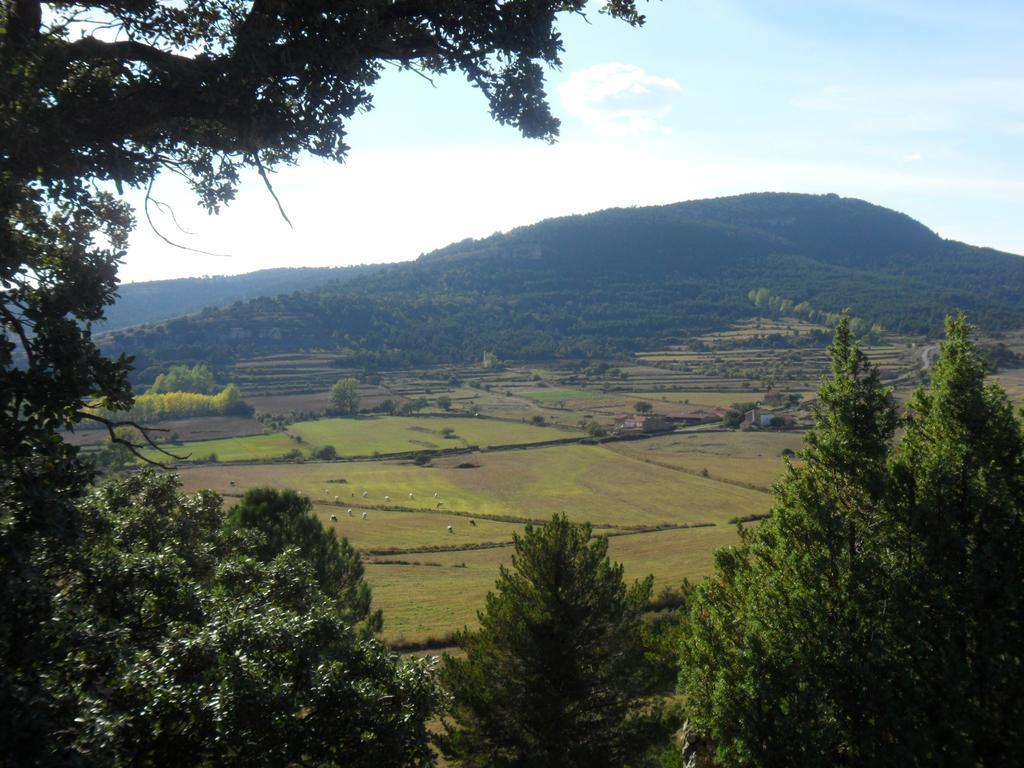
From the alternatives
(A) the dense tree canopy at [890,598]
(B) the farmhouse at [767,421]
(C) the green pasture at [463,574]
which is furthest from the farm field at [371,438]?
(A) the dense tree canopy at [890,598]

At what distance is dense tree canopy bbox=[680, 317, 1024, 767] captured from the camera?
9625 mm

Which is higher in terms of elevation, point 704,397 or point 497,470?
point 704,397

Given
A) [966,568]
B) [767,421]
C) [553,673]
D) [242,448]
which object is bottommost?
[242,448]

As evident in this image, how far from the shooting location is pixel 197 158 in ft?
27.4

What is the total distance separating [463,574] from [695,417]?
184 ft

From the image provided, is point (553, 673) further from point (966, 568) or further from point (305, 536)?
point (305, 536)

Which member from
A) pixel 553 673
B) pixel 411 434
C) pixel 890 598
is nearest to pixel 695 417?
pixel 411 434

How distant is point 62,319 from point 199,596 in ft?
10.4

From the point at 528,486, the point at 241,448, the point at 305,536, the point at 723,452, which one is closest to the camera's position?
the point at 305,536

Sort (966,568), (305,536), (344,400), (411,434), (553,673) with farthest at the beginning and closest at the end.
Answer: (344,400) → (411,434) → (305,536) → (553,673) → (966,568)

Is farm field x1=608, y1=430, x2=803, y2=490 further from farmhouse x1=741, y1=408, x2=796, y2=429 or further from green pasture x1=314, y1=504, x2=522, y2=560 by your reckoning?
green pasture x1=314, y1=504, x2=522, y2=560

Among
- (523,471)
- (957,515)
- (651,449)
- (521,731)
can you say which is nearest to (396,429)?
(523,471)

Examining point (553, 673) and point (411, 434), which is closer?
point (553, 673)

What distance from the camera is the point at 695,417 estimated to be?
91.4 m
